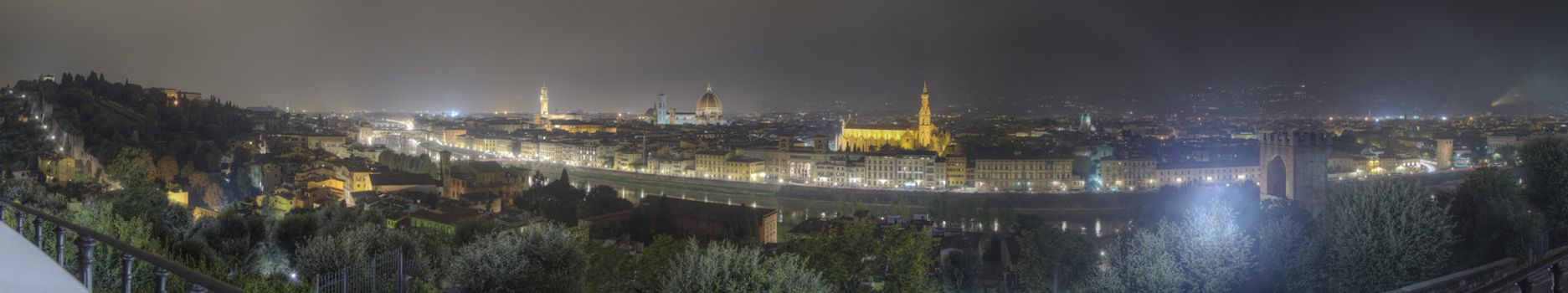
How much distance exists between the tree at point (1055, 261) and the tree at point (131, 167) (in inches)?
487

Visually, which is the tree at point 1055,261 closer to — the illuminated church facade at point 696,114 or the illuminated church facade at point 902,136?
the illuminated church facade at point 902,136

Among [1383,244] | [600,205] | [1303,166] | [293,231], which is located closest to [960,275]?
[1383,244]

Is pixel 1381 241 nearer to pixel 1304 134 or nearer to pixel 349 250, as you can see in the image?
pixel 349 250

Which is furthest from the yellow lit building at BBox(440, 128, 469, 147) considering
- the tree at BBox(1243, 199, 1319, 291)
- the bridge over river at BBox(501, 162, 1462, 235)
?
the tree at BBox(1243, 199, 1319, 291)

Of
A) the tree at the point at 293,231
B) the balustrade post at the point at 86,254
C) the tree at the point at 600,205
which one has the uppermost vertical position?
the balustrade post at the point at 86,254

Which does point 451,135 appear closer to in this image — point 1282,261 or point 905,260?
point 905,260

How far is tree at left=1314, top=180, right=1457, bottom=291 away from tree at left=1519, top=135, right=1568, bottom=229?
267 centimetres

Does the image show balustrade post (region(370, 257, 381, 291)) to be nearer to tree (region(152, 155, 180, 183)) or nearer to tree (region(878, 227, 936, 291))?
tree (region(878, 227, 936, 291))

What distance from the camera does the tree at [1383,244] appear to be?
531 cm

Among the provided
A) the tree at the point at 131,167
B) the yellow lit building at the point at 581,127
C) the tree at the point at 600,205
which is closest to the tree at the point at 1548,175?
the tree at the point at 600,205

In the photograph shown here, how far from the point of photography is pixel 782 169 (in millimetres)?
27438

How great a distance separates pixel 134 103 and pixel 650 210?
16.0 meters

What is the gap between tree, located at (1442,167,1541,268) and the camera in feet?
21.9

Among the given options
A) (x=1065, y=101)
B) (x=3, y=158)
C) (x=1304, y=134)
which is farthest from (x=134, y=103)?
(x=1065, y=101)
